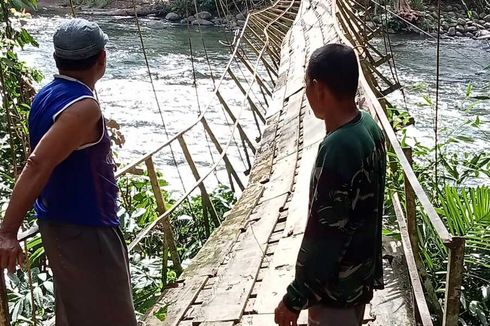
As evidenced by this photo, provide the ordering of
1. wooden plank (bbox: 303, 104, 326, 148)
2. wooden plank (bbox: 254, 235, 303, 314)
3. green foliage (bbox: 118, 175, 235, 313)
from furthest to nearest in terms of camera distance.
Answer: wooden plank (bbox: 303, 104, 326, 148) < green foliage (bbox: 118, 175, 235, 313) < wooden plank (bbox: 254, 235, 303, 314)

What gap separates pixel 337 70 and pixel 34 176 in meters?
0.72

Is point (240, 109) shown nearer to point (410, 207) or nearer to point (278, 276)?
point (278, 276)

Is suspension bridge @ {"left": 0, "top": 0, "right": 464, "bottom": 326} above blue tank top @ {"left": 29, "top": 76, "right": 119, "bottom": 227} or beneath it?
beneath

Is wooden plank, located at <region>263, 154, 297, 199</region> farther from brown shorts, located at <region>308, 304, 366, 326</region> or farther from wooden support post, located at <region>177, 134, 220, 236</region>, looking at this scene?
brown shorts, located at <region>308, 304, 366, 326</region>

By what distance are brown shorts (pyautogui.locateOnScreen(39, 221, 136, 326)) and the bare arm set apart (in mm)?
167

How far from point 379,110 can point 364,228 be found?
4.02ft

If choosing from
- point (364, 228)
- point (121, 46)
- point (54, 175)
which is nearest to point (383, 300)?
point (364, 228)

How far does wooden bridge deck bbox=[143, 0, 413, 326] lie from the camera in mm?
2344

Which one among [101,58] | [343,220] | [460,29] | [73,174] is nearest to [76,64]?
[101,58]

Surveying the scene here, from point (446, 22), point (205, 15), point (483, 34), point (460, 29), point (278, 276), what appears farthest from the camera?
point (205, 15)

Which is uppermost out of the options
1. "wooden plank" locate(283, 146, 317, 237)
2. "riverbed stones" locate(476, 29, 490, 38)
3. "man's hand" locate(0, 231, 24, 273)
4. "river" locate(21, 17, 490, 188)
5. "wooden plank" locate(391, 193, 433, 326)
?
"man's hand" locate(0, 231, 24, 273)

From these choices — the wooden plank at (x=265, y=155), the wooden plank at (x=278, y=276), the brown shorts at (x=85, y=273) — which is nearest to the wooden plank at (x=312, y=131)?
the wooden plank at (x=265, y=155)

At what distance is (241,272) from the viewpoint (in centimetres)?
276

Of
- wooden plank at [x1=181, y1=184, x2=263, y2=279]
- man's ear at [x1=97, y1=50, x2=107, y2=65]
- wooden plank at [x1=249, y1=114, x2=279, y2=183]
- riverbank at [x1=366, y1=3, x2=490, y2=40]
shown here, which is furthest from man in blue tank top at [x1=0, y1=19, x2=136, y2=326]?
riverbank at [x1=366, y1=3, x2=490, y2=40]
